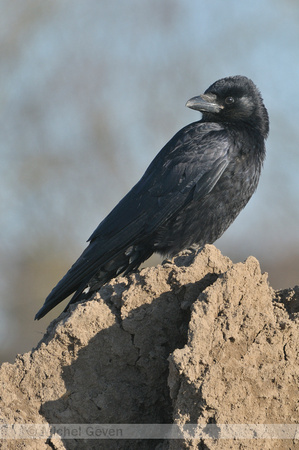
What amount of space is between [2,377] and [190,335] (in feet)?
3.37

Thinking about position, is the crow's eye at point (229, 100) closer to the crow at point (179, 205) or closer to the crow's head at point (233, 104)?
the crow's head at point (233, 104)

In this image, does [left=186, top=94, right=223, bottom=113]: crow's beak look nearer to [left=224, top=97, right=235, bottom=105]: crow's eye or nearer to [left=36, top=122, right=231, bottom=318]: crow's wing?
[left=224, top=97, right=235, bottom=105]: crow's eye

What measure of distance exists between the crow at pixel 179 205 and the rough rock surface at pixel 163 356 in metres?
2.49

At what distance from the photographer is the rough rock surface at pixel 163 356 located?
3633mm

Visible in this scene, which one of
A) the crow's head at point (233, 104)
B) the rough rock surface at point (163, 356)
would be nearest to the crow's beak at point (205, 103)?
the crow's head at point (233, 104)

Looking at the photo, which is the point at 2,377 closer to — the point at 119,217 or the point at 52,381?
the point at 52,381

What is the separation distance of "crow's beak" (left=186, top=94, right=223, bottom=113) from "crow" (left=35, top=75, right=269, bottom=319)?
1.34ft

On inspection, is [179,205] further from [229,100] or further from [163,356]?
[163,356]

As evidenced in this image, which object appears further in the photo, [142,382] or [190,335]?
[142,382]

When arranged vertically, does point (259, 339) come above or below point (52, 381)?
above

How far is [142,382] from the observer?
4.10 metres

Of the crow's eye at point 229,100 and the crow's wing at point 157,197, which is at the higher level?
the crow's eye at point 229,100

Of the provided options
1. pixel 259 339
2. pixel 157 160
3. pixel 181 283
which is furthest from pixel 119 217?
pixel 259 339

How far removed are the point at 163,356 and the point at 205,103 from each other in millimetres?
4125
